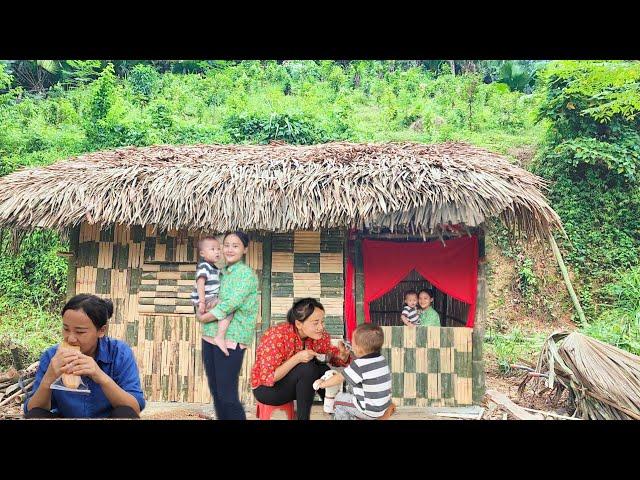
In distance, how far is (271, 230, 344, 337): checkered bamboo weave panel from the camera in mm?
6590

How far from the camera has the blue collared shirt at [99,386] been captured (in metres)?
4.22

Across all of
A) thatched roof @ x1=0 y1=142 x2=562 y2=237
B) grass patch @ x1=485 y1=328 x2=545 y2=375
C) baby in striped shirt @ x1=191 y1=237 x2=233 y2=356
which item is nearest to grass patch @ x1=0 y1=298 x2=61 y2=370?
thatched roof @ x1=0 y1=142 x2=562 y2=237

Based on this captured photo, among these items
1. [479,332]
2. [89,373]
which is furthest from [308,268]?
[89,373]

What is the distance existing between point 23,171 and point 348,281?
3305 millimetres

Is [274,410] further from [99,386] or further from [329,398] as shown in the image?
[99,386]

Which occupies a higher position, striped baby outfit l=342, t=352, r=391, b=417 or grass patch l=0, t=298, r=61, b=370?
grass patch l=0, t=298, r=61, b=370

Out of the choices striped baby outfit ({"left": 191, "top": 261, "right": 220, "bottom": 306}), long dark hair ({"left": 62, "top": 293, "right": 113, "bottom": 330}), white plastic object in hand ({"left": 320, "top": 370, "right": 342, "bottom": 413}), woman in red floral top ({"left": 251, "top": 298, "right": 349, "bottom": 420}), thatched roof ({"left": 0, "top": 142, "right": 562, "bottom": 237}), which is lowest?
white plastic object in hand ({"left": 320, "top": 370, "right": 342, "bottom": 413})

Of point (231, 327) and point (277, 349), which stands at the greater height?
point (231, 327)

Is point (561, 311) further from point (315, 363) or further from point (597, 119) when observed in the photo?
point (315, 363)

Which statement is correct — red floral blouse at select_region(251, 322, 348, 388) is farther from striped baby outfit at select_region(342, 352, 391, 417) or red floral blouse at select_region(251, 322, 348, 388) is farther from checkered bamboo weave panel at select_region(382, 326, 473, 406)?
checkered bamboo weave panel at select_region(382, 326, 473, 406)

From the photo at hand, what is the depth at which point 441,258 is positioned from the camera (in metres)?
6.61

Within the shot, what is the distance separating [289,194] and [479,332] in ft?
7.06

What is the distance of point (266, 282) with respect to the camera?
21.7 ft

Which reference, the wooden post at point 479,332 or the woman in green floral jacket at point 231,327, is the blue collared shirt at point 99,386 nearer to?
the woman in green floral jacket at point 231,327
